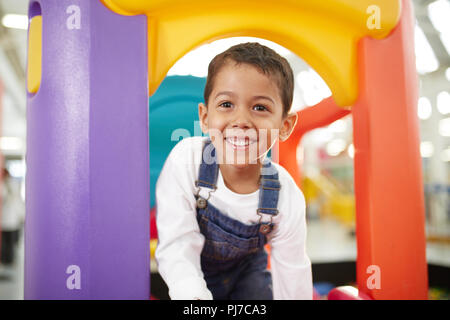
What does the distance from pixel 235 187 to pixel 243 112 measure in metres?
0.19

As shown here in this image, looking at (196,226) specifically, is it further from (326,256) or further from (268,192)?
(326,256)

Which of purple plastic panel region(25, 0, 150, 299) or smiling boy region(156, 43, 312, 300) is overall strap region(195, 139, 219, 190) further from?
purple plastic panel region(25, 0, 150, 299)

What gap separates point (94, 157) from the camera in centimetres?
64

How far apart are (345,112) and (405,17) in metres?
0.27

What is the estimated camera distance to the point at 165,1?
0.69 meters

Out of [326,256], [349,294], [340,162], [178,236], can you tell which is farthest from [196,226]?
[340,162]

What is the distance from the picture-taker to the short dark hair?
0.67 m

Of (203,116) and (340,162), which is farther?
(340,162)

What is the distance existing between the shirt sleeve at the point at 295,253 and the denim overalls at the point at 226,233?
4 centimetres

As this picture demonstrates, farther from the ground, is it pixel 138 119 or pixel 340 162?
pixel 340 162

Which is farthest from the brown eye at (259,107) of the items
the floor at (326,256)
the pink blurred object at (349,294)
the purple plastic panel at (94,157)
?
the floor at (326,256)

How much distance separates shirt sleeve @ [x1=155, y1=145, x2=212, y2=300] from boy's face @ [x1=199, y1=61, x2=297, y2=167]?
115mm
